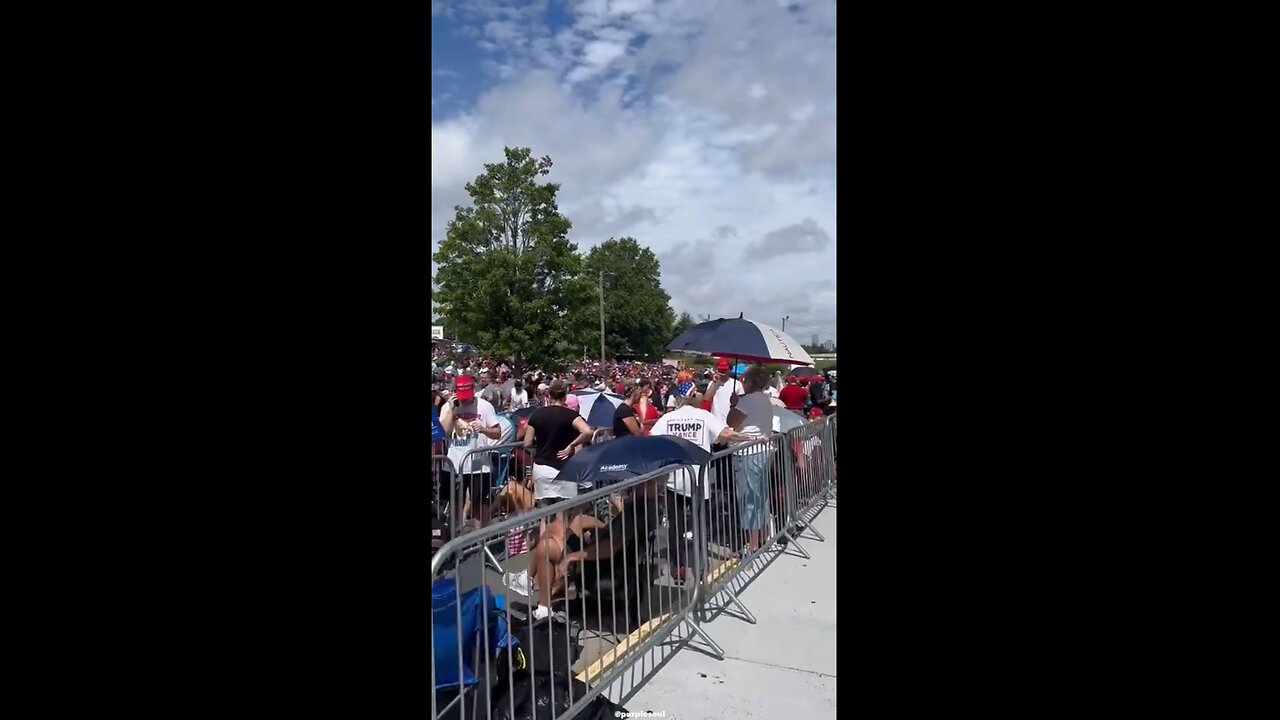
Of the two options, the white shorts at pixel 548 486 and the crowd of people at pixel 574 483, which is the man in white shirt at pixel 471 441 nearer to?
the crowd of people at pixel 574 483

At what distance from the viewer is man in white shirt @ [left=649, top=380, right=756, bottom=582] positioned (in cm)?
449

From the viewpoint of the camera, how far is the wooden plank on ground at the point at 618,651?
346 centimetres

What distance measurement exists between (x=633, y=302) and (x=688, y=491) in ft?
211

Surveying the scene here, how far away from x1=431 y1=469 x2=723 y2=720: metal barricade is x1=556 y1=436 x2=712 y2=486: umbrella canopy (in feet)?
0.38

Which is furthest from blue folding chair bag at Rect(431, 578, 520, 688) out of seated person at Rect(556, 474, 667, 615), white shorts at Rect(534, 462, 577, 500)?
white shorts at Rect(534, 462, 577, 500)

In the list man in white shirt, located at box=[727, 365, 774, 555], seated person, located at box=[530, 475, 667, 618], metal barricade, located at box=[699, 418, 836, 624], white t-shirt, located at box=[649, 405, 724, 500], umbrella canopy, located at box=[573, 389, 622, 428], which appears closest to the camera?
seated person, located at box=[530, 475, 667, 618]

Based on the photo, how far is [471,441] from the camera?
8.05 metres

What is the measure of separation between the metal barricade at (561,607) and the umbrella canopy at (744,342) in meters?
2.92

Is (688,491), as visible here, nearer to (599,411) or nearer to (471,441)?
(471,441)

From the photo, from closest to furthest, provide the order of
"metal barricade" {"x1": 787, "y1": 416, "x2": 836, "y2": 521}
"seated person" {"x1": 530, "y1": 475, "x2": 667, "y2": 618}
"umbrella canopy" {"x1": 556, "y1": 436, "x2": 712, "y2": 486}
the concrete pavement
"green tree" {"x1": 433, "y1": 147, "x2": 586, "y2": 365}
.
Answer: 1. the concrete pavement
2. "seated person" {"x1": 530, "y1": 475, "x2": 667, "y2": 618}
3. "umbrella canopy" {"x1": 556, "y1": 436, "x2": 712, "y2": 486}
4. "metal barricade" {"x1": 787, "y1": 416, "x2": 836, "y2": 521}
5. "green tree" {"x1": 433, "y1": 147, "x2": 586, "y2": 365}

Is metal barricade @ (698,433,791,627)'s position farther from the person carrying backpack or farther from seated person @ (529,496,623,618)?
the person carrying backpack

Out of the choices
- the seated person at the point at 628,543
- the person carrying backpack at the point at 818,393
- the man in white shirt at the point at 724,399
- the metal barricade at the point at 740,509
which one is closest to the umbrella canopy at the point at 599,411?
the man in white shirt at the point at 724,399

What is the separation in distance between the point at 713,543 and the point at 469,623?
2402 mm
